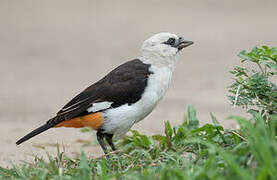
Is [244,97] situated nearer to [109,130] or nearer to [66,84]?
[109,130]

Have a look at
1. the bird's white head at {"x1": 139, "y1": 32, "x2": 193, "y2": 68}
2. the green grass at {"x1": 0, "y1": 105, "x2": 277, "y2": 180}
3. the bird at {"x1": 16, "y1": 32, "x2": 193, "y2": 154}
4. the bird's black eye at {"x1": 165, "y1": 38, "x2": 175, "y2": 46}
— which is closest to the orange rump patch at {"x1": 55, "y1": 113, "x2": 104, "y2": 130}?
the bird at {"x1": 16, "y1": 32, "x2": 193, "y2": 154}

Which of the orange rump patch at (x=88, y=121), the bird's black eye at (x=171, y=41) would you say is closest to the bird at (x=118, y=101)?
the orange rump patch at (x=88, y=121)

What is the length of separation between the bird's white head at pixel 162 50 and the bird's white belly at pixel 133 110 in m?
0.25

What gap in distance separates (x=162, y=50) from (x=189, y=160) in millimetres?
1507

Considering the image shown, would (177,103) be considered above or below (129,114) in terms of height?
below

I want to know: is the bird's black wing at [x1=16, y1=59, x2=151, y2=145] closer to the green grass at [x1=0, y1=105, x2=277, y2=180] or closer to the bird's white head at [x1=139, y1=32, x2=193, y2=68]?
the bird's white head at [x1=139, y1=32, x2=193, y2=68]

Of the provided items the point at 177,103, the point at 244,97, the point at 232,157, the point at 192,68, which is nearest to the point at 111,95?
the point at 244,97

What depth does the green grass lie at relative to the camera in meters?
2.78

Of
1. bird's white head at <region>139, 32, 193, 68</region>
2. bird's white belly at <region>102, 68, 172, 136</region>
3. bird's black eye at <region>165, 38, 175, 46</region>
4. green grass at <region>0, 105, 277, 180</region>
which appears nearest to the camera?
green grass at <region>0, 105, 277, 180</region>

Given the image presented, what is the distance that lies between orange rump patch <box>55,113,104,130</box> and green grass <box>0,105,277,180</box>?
1.29 feet

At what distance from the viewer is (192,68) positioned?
928 centimetres

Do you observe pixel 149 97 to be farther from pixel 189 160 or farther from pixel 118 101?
Answer: pixel 189 160

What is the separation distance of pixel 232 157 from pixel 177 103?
4.66 metres

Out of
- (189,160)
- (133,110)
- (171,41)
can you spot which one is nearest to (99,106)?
(133,110)
